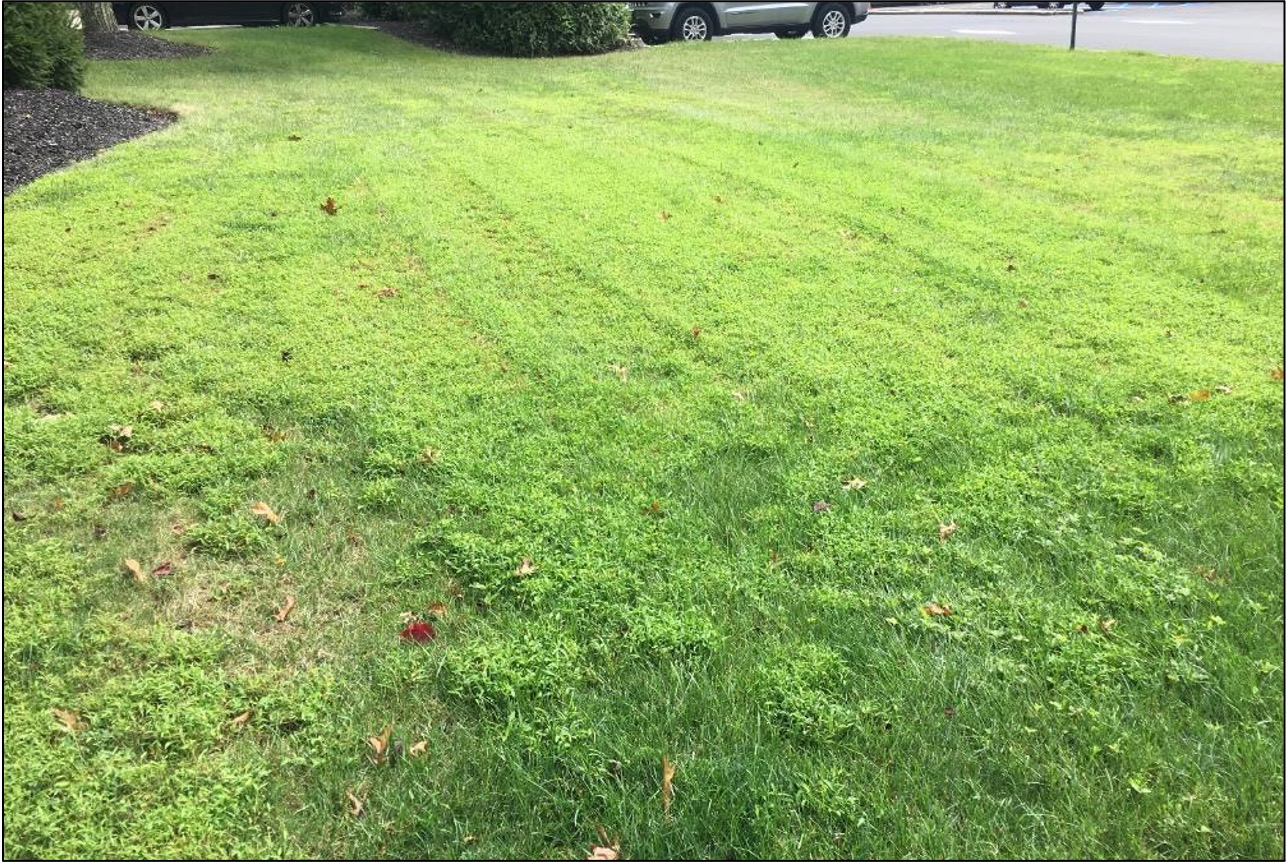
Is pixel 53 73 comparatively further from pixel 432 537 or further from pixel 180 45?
pixel 432 537

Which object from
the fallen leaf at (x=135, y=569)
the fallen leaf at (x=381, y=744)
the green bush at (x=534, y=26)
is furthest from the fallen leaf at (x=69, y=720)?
the green bush at (x=534, y=26)

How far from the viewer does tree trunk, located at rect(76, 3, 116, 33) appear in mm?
13625

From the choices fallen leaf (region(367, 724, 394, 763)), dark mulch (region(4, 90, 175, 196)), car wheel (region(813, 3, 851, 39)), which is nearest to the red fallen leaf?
fallen leaf (region(367, 724, 394, 763))

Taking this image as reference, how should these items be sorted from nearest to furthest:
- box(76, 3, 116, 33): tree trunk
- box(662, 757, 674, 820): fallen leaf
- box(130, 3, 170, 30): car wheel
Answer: box(662, 757, 674, 820): fallen leaf, box(76, 3, 116, 33): tree trunk, box(130, 3, 170, 30): car wheel

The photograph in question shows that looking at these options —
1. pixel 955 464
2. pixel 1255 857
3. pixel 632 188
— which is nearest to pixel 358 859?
pixel 1255 857

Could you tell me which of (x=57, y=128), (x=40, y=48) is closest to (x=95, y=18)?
(x=40, y=48)

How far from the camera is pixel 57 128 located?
26.5ft

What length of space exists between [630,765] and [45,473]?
2.74 metres

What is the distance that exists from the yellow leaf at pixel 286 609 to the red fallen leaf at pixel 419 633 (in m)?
0.40

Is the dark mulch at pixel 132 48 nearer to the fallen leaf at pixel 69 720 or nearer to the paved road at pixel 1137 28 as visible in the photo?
the fallen leaf at pixel 69 720

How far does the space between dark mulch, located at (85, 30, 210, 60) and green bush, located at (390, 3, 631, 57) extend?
13.0 feet

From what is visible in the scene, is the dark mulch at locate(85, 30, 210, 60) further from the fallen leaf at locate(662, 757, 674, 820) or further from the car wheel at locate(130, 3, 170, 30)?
the fallen leaf at locate(662, 757, 674, 820)

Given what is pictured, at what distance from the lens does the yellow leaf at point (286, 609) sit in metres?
2.92

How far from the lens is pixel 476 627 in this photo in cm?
287
